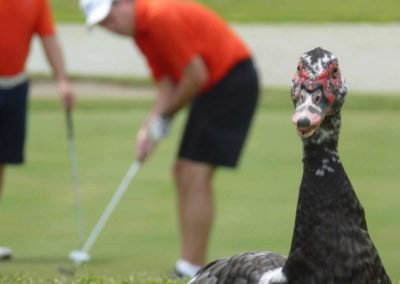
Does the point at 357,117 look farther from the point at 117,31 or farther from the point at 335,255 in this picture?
the point at 335,255

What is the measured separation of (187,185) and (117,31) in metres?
0.88

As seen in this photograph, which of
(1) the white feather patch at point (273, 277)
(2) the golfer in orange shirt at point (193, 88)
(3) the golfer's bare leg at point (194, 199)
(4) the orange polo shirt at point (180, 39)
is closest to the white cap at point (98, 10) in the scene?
(2) the golfer in orange shirt at point (193, 88)

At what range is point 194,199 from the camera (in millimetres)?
7816

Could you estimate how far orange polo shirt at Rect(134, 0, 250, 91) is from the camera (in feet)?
24.9

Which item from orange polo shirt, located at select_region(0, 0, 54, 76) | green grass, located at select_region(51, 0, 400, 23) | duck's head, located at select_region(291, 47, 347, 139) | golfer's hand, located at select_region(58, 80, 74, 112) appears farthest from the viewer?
green grass, located at select_region(51, 0, 400, 23)

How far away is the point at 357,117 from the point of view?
1256cm

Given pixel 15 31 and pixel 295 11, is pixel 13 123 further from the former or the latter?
pixel 295 11

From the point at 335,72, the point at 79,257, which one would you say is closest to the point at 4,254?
the point at 79,257

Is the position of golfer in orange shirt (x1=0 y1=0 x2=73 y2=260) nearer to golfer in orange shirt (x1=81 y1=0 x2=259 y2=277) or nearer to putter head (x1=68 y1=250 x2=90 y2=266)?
golfer in orange shirt (x1=81 y1=0 x2=259 y2=277)

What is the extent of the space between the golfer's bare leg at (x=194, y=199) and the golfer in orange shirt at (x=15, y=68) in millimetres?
1258

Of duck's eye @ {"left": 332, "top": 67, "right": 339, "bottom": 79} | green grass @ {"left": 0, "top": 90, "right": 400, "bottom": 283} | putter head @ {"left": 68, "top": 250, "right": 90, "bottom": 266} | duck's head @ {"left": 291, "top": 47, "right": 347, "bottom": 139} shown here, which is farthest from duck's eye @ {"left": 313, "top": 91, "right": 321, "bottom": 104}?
putter head @ {"left": 68, "top": 250, "right": 90, "bottom": 266}

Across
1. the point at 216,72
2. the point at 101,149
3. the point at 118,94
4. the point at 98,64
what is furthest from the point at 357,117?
the point at 98,64

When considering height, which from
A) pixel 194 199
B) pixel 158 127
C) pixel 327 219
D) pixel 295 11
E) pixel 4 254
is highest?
pixel 295 11

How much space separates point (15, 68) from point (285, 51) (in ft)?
38.3
